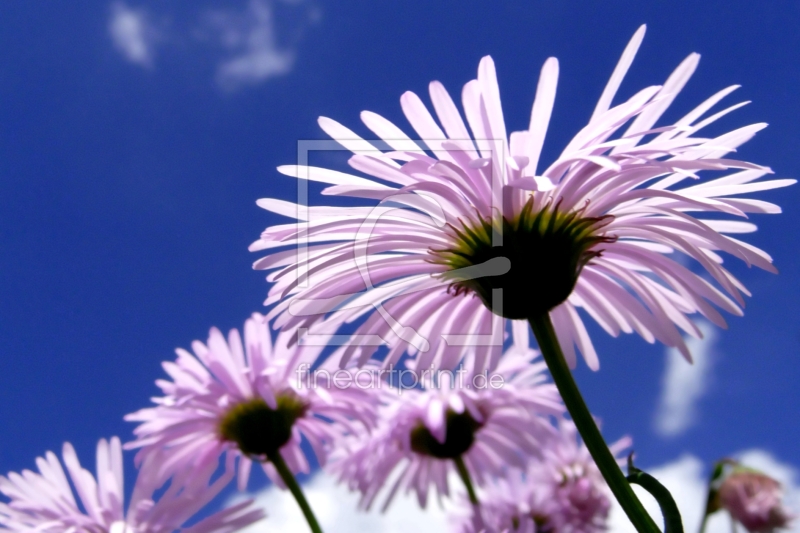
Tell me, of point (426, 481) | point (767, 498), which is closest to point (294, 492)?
point (426, 481)

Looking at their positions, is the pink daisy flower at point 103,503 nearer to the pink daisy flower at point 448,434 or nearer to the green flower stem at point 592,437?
the pink daisy flower at point 448,434

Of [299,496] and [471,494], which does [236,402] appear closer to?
[299,496]

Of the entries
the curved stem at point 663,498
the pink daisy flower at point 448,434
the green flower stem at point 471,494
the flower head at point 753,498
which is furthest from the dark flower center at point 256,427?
the flower head at point 753,498

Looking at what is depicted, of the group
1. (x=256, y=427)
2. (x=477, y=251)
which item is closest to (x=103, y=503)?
(x=256, y=427)

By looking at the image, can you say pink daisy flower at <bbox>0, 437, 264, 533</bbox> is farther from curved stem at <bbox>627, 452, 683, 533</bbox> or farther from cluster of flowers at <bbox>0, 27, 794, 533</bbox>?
curved stem at <bbox>627, 452, 683, 533</bbox>

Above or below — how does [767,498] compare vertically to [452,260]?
below

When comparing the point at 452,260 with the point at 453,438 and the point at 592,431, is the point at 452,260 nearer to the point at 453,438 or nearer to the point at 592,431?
the point at 592,431

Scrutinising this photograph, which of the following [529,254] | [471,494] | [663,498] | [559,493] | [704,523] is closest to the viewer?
[663,498]
